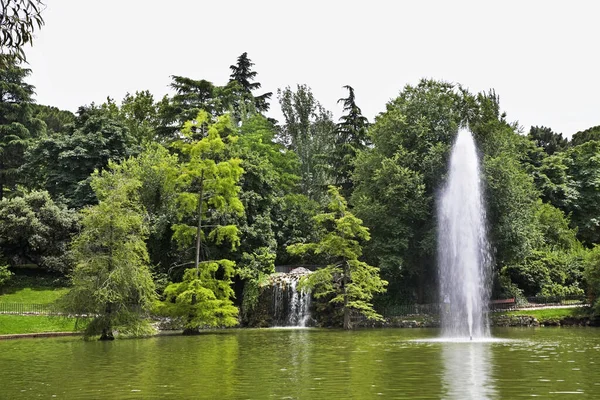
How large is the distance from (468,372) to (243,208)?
28834mm

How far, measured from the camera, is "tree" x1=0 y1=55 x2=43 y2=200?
211 ft

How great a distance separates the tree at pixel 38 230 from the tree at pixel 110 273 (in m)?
16.6

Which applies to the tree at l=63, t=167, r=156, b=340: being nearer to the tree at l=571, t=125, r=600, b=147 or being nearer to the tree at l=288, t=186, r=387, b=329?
the tree at l=288, t=186, r=387, b=329

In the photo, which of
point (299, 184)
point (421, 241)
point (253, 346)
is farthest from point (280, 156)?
point (253, 346)

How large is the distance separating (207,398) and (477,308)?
27.7 m

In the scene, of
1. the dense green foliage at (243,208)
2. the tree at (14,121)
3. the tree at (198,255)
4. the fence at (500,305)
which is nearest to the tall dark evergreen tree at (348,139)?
the dense green foliage at (243,208)

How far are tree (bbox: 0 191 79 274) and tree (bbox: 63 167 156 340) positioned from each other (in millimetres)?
16622

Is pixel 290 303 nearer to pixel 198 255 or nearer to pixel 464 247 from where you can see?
pixel 198 255

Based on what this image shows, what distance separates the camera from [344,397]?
12672 mm

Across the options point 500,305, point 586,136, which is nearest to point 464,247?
point 500,305

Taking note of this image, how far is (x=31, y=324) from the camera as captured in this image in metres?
38.0

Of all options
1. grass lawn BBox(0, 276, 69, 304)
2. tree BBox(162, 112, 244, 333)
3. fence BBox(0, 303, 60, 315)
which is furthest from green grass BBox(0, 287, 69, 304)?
tree BBox(162, 112, 244, 333)

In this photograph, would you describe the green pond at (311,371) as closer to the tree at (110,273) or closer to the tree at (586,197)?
the tree at (110,273)

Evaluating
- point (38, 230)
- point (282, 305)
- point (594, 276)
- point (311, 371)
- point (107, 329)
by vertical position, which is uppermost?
point (38, 230)
